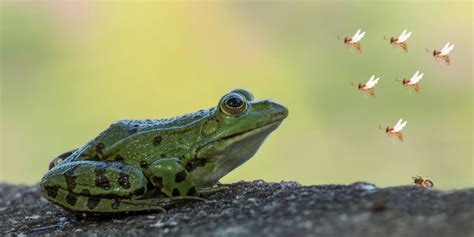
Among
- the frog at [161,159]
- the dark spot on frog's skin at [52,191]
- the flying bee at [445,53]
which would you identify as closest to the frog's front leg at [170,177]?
the frog at [161,159]

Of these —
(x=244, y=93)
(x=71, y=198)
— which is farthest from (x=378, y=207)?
(x=71, y=198)

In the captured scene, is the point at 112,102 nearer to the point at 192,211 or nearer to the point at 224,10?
the point at 224,10

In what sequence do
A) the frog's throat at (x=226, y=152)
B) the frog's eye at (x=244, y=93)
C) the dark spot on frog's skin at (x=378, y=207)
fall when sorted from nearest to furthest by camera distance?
the dark spot on frog's skin at (x=378, y=207), the frog's throat at (x=226, y=152), the frog's eye at (x=244, y=93)

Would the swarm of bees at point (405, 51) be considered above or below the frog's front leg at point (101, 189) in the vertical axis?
above

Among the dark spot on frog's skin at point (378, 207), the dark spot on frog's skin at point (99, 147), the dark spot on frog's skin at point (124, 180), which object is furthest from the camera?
the dark spot on frog's skin at point (99, 147)

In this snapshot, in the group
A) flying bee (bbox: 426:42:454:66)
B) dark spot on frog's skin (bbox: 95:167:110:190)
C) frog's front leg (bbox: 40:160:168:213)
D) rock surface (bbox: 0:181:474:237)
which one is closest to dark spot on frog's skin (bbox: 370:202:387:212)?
rock surface (bbox: 0:181:474:237)

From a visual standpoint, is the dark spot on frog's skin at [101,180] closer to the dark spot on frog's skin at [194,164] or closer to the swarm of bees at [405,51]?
the dark spot on frog's skin at [194,164]
